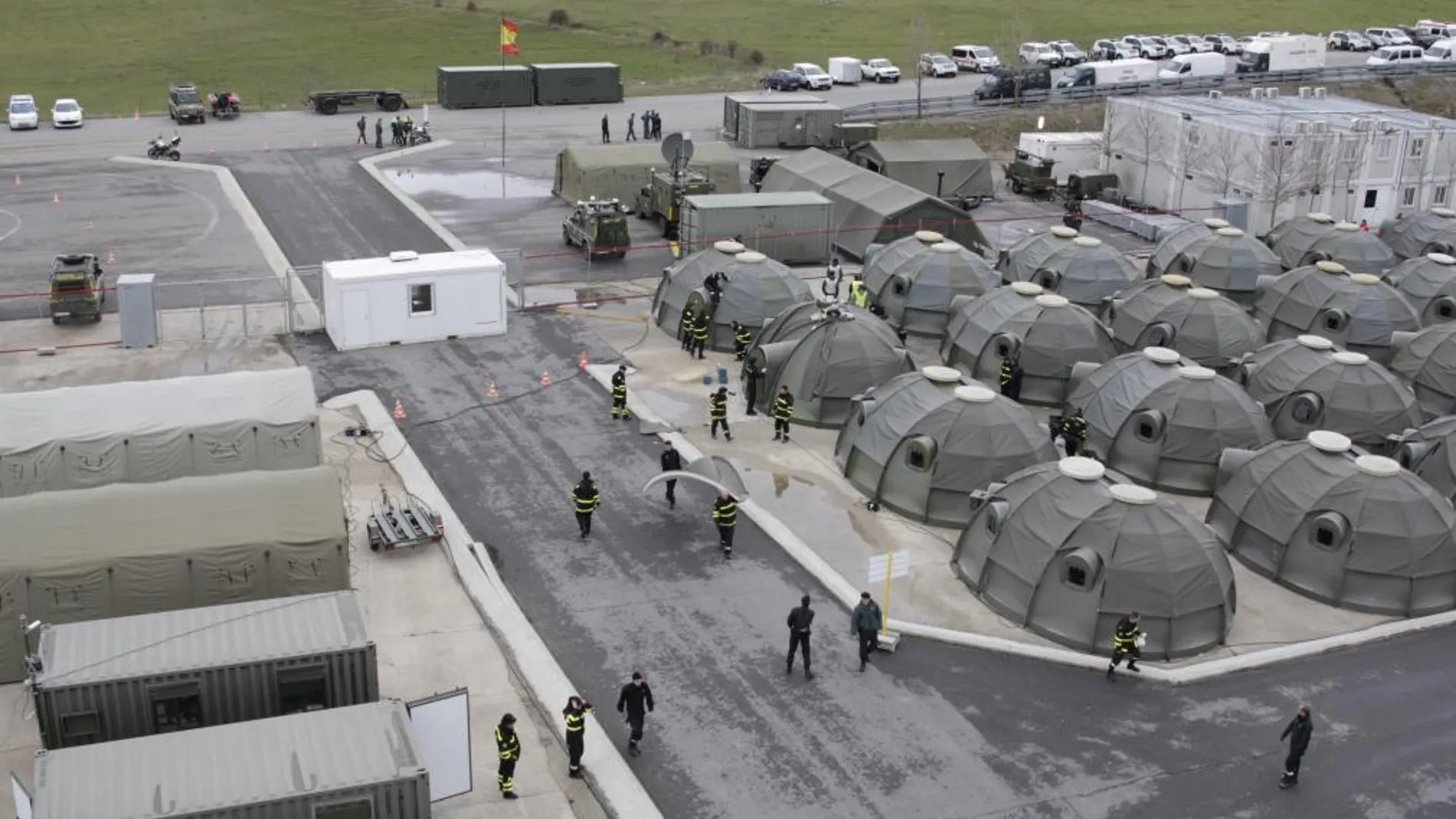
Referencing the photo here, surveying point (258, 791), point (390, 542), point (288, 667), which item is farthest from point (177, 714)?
point (390, 542)

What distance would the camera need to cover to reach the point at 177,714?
19.2m

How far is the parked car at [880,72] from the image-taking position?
86500 millimetres

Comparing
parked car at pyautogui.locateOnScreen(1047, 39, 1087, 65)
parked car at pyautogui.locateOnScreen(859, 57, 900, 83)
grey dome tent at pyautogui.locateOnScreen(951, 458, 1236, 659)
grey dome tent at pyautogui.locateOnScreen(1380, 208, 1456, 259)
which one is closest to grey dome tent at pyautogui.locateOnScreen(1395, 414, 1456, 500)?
grey dome tent at pyautogui.locateOnScreen(951, 458, 1236, 659)

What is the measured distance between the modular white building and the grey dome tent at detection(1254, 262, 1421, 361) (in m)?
14.9

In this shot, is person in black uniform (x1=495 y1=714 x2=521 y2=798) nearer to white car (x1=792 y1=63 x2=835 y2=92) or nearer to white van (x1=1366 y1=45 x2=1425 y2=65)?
white car (x1=792 y1=63 x2=835 y2=92)

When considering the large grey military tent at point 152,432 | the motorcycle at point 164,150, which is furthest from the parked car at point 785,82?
the large grey military tent at point 152,432

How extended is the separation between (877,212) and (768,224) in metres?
3.92

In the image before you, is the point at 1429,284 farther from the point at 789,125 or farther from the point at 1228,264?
the point at 789,125

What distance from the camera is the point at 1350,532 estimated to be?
1041 inches

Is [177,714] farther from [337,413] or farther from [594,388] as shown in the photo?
[594,388]

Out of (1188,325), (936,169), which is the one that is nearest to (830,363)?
(1188,325)

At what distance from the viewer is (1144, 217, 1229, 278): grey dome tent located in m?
45.7

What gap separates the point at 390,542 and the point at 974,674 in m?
11.0

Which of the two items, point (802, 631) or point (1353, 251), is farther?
point (1353, 251)
